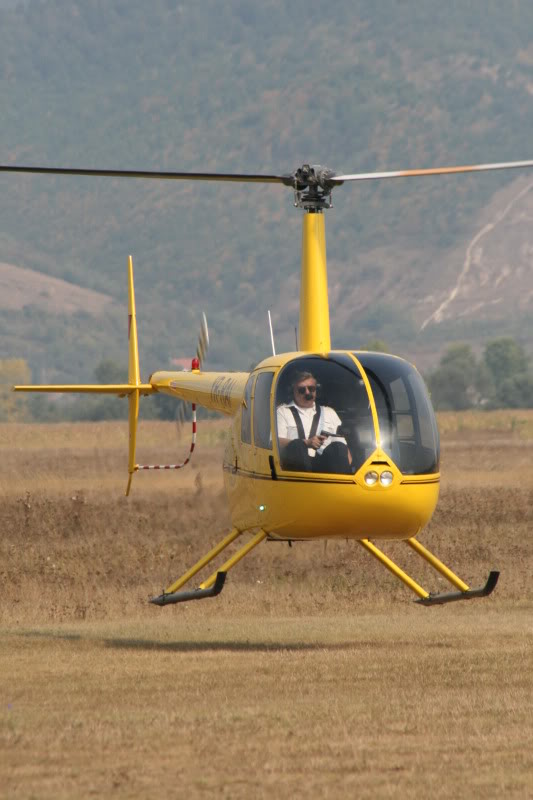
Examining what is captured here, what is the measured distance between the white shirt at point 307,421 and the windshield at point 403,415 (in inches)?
20.2

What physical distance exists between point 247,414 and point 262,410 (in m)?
0.67

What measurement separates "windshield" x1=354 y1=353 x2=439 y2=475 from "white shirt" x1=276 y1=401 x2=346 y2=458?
51cm

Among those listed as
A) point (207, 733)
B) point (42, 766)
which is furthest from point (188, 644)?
point (42, 766)

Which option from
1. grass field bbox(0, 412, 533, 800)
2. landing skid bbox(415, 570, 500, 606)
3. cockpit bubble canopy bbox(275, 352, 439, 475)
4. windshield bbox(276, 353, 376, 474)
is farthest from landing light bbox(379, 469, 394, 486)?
landing skid bbox(415, 570, 500, 606)

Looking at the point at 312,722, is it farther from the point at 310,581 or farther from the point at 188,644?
the point at 310,581

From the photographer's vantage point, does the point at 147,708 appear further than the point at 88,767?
Yes

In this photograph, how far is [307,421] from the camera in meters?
16.2

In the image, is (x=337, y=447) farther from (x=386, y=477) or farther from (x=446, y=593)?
(x=446, y=593)

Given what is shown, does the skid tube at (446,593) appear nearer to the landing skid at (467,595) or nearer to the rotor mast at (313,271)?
the landing skid at (467,595)

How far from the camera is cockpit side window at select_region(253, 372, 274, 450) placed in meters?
16.9

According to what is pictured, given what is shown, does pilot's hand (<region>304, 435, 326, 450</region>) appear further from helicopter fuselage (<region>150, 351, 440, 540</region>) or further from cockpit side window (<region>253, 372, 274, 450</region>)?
cockpit side window (<region>253, 372, 274, 450</region>)

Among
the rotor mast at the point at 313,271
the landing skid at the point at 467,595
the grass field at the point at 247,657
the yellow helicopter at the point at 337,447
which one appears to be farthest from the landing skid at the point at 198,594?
the rotor mast at the point at 313,271

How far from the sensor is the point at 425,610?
2312 centimetres

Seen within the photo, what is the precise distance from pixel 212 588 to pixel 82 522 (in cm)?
1223
